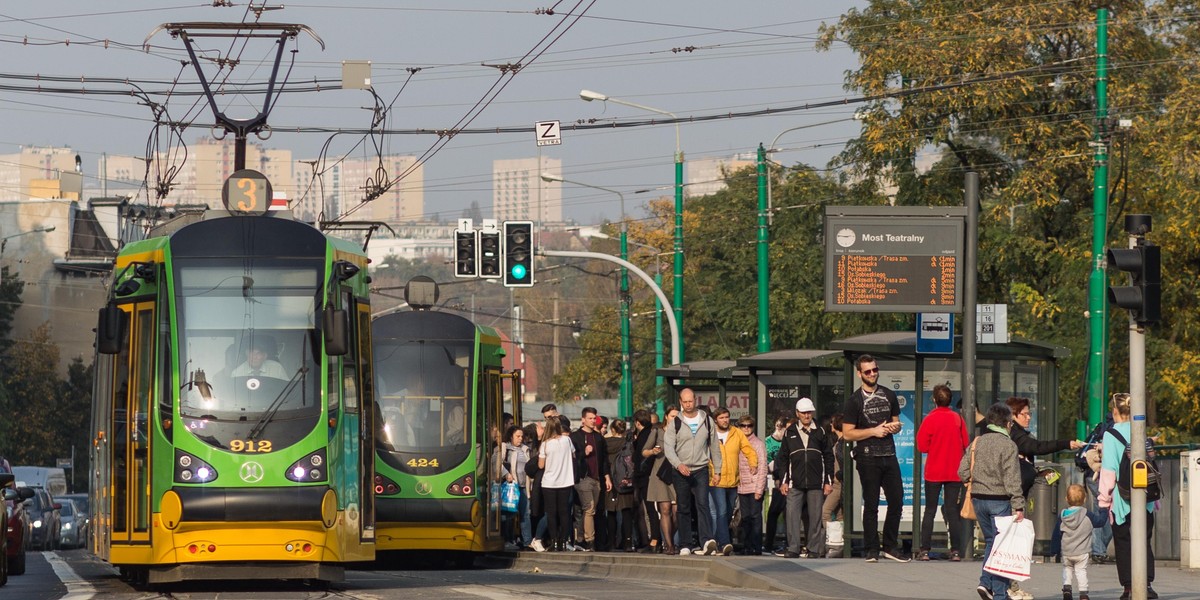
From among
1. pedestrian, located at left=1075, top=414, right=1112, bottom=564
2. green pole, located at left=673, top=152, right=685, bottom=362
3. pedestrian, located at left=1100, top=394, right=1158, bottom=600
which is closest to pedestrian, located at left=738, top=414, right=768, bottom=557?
pedestrian, located at left=1075, top=414, right=1112, bottom=564

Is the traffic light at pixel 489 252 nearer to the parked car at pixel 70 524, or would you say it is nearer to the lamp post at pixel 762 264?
the lamp post at pixel 762 264

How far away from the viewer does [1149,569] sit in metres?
15.5

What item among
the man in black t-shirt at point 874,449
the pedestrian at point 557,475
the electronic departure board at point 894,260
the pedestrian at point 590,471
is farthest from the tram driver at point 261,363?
the pedestrian at point 590,471

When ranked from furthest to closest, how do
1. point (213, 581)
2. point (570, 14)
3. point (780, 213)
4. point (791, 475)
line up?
point (780, 213), point (570, 14), point (791, 475), point (213, 581)

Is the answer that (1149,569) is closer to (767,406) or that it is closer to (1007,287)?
(767,406)

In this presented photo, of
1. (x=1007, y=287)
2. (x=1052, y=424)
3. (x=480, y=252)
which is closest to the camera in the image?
(x=1052, y=424)

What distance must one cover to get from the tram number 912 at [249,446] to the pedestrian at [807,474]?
21.2 ft

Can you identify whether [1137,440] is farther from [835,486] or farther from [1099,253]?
[1099,253]

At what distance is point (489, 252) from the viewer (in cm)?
3262

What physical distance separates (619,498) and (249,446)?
8198 millimetres

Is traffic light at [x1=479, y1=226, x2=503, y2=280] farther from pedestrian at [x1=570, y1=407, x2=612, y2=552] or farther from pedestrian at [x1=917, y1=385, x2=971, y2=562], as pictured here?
pedestrian at [x1=917, y1=385, x2=971, y2=562]

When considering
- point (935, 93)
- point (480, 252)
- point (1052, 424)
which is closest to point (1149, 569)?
point (1052, 424)

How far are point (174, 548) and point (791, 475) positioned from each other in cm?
727

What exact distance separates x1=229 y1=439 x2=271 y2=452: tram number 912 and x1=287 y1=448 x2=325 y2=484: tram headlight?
0.25 m
